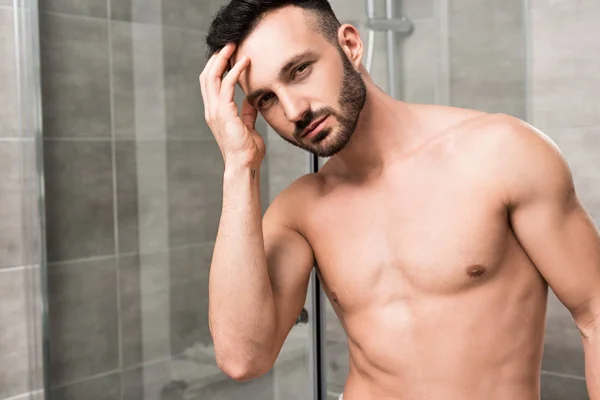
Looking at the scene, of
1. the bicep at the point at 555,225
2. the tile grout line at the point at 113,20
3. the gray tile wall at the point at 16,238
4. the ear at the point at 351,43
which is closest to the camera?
the bicep at the point at 555,225

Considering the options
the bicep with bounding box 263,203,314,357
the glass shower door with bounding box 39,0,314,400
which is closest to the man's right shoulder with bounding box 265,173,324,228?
the bicep with bounding box 263,203,314,357

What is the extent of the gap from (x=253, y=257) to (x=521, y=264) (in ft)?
1.30

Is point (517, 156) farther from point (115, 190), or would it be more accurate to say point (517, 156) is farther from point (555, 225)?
point (115, 190)

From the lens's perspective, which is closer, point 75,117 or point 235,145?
point 235,145

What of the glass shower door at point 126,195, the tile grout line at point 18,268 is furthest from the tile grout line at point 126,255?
the tile grout line at point 18,268

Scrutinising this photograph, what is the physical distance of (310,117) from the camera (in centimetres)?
102

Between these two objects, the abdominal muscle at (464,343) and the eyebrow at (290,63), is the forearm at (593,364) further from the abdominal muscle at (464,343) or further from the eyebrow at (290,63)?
the eyebrow at (290,63)

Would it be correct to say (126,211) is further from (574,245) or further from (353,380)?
(574,245)

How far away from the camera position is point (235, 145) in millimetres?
1120

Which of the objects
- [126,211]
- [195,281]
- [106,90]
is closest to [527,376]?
[195,281]

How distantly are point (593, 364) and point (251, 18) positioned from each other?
2.32ft

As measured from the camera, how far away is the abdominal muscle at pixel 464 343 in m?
1.04

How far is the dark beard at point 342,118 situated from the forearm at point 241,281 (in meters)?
0.13

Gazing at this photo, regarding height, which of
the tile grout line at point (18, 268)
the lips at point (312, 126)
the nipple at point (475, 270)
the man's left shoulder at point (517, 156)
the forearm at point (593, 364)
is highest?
the lips at point (312, 126)
